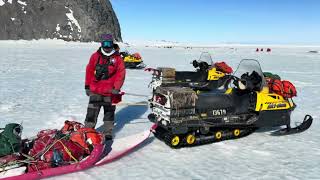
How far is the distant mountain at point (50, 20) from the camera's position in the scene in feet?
293

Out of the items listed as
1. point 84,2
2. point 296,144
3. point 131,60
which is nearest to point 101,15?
point 84,2

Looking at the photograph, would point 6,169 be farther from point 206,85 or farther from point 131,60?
point 131,60

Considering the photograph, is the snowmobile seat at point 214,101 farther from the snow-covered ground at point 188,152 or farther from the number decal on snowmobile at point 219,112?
the snow-covered ground at point 188,152

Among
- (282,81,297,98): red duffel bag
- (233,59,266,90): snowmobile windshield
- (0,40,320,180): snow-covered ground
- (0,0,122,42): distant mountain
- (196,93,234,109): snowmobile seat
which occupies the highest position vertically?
(0,0,122,42): distant mountain

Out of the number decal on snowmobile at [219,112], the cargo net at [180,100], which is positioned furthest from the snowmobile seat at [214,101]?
the cargo net at [180,100]

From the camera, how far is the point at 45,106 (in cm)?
1010

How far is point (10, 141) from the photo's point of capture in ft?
16.4

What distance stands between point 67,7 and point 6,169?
9691 centimetres

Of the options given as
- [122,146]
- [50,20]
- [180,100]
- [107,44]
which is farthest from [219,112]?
[50,20]

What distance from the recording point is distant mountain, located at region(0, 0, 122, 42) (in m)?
89.2

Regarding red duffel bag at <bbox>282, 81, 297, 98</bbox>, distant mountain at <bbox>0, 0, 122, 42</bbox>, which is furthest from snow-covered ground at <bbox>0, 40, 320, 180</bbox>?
distant mountain at <bbox>0, 0, 122, 42</bbox>

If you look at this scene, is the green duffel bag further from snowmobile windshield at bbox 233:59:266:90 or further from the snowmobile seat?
Result: snowmobile windshield at bbox 233:59:266:90

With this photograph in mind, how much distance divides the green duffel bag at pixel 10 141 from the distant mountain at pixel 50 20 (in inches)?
3389

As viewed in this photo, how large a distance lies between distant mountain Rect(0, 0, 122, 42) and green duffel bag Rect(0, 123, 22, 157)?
8608 centimetres
